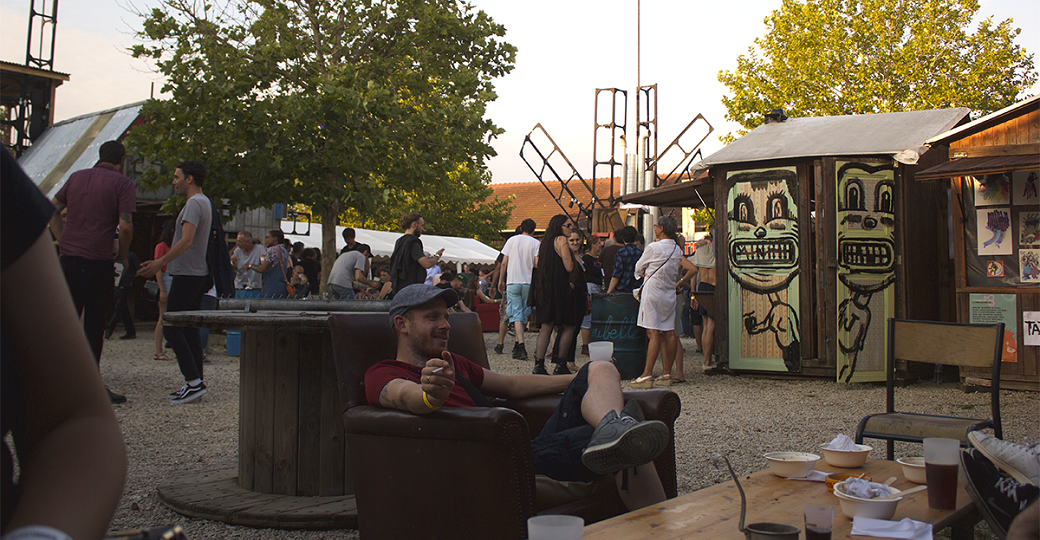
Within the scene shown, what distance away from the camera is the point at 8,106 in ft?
55.9

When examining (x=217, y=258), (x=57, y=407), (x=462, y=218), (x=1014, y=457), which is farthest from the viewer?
(x=462, y=218)

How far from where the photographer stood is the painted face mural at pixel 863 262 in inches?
336

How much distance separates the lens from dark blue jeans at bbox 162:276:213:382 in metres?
5.90

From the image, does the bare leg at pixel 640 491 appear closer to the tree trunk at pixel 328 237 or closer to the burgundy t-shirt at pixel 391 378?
the burgundy t-shirt at pixel 391 378

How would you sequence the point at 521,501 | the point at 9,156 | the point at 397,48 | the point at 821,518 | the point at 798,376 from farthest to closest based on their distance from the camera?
the point at 397,48 → the point at 798,376 → the point at 521,501 → the point at 821,518 → the point at 9,156

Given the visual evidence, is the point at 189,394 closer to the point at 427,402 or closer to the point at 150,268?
the point at 150,268

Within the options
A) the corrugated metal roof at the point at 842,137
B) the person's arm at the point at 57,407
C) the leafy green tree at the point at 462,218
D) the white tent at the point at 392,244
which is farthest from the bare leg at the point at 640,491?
the leafy green tree at the point at 462,218

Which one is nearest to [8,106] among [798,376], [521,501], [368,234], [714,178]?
[368,234]

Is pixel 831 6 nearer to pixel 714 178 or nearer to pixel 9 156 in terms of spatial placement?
pixel 714 178

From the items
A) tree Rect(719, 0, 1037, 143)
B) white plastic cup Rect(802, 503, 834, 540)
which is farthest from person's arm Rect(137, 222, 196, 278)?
tree Rect(719, 0, 1037, 143)

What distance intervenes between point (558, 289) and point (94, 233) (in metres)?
4.89

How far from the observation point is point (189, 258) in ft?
19.7

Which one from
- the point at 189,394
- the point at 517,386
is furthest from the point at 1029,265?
the point at 189,394

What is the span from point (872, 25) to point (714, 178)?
1368 centimetres
